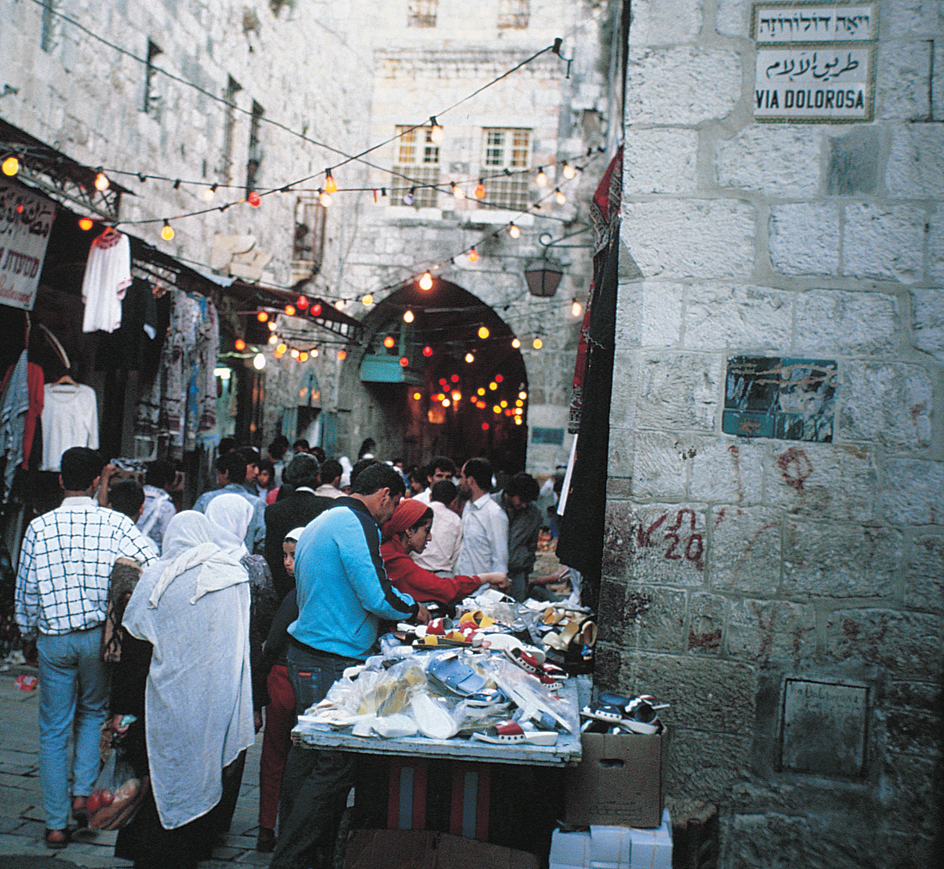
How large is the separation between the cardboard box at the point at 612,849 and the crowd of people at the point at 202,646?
108cm

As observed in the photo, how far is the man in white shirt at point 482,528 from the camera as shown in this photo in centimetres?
686

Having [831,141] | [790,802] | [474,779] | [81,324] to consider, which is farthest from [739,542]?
[81,324]

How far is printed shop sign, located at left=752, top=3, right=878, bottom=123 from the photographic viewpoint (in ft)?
11.4

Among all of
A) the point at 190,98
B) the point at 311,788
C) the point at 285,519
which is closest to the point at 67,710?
the point at 311,788

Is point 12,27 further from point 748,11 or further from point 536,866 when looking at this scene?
point 536,866

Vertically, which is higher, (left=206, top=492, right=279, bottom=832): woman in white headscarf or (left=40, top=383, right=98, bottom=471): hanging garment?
(left=40, top=383, right=98, bottom=471): hanging garment

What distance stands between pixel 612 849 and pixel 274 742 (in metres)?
1.94

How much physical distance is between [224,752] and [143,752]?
13.9 inches

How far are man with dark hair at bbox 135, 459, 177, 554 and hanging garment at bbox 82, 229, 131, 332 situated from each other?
1384 millimetres

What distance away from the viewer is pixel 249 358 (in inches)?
501

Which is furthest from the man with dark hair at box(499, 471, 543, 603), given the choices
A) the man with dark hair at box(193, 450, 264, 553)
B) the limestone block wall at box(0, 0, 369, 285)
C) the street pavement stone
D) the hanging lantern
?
the hanging lantern

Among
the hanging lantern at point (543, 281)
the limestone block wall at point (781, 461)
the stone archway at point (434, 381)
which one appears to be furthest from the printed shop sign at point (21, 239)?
the hanging lantern at point (543, 281)

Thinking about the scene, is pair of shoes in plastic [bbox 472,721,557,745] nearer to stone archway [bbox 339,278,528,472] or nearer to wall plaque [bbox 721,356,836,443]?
wall plaque [bbox 721,356,836,443]

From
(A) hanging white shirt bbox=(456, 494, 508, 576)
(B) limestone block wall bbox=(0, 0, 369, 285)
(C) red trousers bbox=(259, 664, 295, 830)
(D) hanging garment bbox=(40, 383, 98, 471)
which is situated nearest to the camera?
(C) red trousers bbox=(259, 664, 295, 830)
